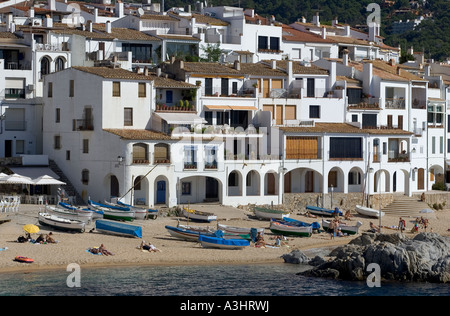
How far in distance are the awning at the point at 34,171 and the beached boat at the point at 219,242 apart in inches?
650

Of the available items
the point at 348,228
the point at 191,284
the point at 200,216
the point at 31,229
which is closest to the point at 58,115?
the point at 200,216

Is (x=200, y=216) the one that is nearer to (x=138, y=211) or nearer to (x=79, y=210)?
(x=138, y=211)

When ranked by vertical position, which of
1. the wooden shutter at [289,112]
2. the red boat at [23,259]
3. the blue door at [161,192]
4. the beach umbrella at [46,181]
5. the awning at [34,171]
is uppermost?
the wooden shutter at [289,112]

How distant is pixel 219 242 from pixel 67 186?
17.0 m

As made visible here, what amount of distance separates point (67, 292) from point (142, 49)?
45.6 m

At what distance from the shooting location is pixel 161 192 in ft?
271

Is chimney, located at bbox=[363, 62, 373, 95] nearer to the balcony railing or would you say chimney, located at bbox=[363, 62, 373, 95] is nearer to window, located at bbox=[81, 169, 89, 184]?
the balcony railing

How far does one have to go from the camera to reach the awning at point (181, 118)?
83000 millimetres

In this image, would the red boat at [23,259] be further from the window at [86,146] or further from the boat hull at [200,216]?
the window at [86,146]

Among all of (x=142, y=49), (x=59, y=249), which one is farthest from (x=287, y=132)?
(x=59, y=249)

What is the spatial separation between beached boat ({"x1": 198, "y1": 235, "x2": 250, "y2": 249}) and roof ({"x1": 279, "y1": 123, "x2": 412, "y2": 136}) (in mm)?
19596

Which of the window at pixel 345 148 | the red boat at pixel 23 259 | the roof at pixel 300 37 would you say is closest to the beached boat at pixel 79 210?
the red boat at pixel 23 259

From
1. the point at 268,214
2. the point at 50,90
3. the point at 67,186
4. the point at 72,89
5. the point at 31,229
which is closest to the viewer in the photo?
the point at 31,229

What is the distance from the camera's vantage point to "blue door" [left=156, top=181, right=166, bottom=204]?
270 ft
